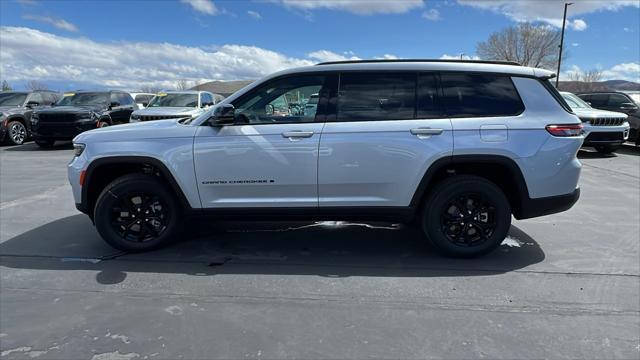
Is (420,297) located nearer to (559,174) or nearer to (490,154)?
(490,154)

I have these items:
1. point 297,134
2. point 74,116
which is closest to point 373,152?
point 297,134

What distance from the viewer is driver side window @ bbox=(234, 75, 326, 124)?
14.0 feet

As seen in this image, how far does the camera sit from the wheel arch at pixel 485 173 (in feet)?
13.4

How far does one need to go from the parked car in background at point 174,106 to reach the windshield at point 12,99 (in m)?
5.11

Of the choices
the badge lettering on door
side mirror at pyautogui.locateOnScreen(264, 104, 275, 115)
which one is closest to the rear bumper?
the badge lettering on door

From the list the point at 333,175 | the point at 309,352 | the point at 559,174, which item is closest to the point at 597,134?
the point at 559,174

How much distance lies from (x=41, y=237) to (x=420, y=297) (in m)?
4.28

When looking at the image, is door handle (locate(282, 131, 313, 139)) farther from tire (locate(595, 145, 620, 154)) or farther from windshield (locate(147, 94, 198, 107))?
tire (locate(595, 145, 620, 154))

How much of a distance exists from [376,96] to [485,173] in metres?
1.31

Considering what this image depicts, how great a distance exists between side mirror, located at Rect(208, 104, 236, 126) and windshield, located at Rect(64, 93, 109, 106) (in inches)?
493

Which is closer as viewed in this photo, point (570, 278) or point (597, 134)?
point (570, 278)

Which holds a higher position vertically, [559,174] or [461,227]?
[559,174]

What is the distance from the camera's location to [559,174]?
4160 millimetres

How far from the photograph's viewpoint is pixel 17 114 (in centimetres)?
1480
